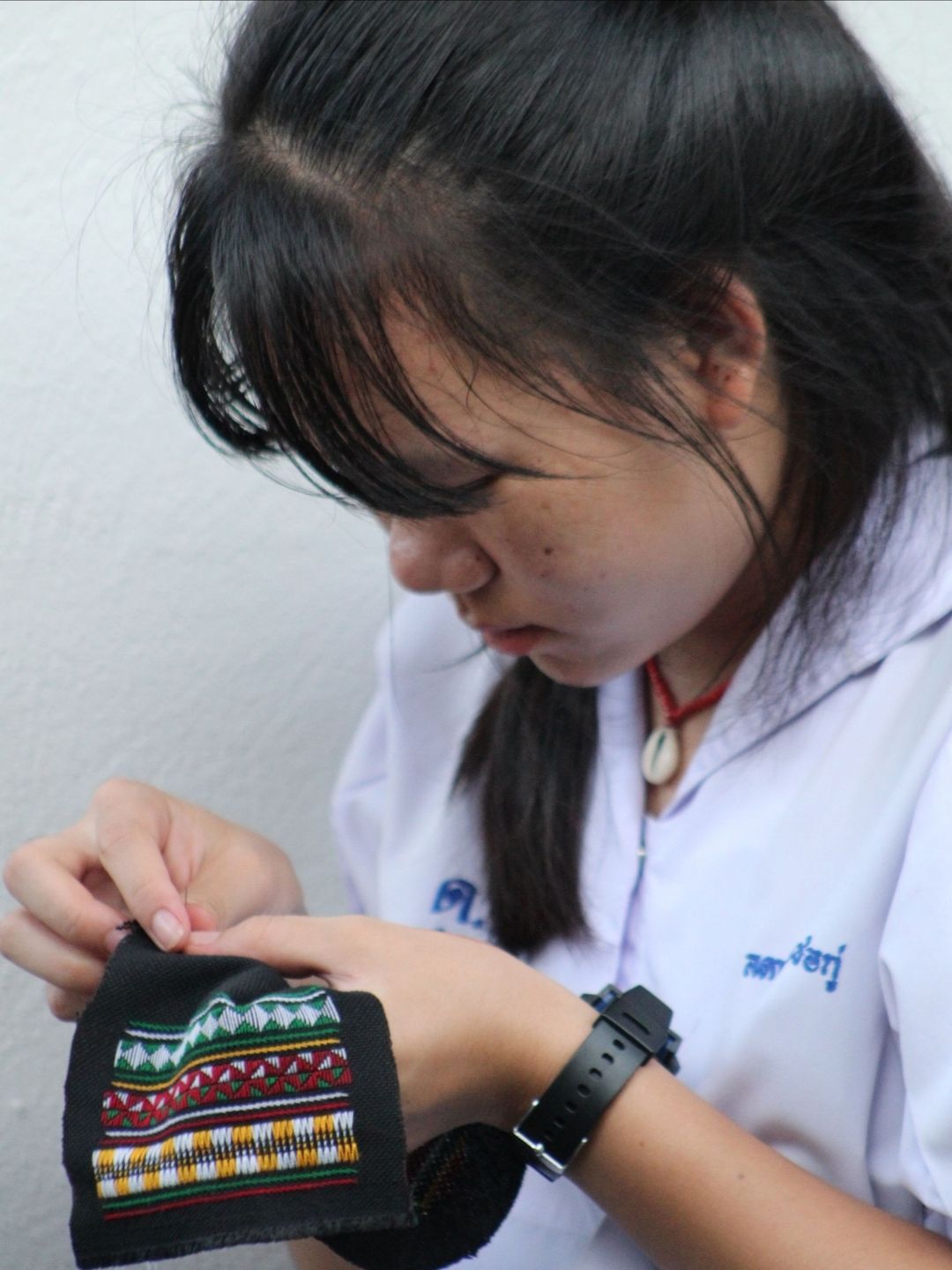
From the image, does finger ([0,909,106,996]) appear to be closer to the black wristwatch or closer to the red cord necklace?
the black wristwatch

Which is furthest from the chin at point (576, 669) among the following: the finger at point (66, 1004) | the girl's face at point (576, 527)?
the finger at point (66, 1004)

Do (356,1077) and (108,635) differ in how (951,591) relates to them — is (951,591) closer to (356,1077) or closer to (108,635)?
(356,1077)

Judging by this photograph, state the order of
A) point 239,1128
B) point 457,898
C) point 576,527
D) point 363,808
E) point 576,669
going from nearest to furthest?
1. point 239,1128
2. point 576,527
3. point 576,669
4. point 457,898
5. point 363,808

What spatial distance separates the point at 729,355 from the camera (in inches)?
29.4

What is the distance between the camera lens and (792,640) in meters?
0.85

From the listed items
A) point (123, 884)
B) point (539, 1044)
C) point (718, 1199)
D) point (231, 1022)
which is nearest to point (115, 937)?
point (123, 884)

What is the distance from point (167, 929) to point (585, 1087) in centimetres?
23

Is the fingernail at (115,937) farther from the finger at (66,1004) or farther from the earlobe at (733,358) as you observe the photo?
the earlobe at (733,358)

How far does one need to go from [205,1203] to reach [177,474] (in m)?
0.56

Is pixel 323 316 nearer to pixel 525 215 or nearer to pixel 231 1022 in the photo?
pixel 525 215

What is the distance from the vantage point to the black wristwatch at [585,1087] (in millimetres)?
702

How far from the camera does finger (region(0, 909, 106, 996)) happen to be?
0.76 meters

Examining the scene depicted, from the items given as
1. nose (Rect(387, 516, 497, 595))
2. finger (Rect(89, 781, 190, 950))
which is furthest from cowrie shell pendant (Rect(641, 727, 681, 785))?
finger (Rect(89, 781, 190, 950))

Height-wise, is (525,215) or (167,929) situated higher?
(525,215)
